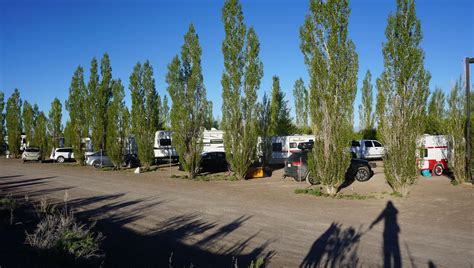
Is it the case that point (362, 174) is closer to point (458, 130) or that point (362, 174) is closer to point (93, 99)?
point (458, 130)

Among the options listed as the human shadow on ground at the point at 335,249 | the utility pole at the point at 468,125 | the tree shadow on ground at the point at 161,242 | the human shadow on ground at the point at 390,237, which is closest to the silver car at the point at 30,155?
the tree shadow on ground at the point at 161,242

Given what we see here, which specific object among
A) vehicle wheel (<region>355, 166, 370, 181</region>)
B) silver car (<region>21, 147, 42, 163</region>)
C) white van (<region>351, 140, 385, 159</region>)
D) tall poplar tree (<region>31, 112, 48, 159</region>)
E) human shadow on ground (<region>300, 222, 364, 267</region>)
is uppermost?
tall poplar tree (<region>31, 112, 48, 159</region>)

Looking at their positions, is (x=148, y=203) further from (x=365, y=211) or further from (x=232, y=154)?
(x=232, y=154)

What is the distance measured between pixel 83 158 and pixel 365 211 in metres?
26.7

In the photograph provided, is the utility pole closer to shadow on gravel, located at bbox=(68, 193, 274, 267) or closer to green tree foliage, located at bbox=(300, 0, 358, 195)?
green tree foliage, located at bbox=(300, 0, 358, 195)

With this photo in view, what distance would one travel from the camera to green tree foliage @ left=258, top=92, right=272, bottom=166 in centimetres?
2325

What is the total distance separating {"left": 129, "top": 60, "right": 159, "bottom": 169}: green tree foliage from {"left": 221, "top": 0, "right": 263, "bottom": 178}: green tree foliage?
800 cm

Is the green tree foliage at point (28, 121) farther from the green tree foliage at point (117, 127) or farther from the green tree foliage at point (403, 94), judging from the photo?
the green tree foliage at point (403, 94)

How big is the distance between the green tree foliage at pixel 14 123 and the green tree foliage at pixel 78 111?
1696 cm

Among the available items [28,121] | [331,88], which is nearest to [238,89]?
[331,88]

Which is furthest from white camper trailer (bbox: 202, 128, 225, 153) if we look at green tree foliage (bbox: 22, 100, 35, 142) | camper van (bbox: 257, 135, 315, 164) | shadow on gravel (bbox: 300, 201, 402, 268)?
green tree foliage (bbox: 22, 100, 35, 142)

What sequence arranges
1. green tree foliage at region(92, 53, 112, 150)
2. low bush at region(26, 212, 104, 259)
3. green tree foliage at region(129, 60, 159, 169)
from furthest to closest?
green tree foliage at region(92, 53, 112, 150), green tree foliage at region(129, 60, 159, 169), low bush at region(26, 212, 104, 259)

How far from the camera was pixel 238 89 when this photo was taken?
20156 millimetres

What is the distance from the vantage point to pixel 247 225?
9.04 metres
